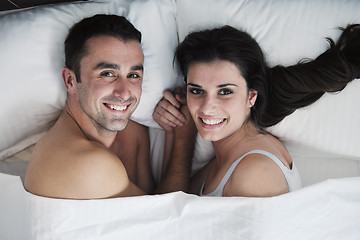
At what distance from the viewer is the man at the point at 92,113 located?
0.95 metres

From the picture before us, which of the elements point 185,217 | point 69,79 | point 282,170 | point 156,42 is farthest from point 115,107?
point 282,170

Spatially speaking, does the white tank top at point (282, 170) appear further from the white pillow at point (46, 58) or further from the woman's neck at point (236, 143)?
the white pillow at point (46, 58)

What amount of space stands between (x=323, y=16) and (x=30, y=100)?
1.05m

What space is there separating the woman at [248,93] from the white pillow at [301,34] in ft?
0.14

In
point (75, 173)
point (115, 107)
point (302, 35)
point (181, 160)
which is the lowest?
point (181, 160)

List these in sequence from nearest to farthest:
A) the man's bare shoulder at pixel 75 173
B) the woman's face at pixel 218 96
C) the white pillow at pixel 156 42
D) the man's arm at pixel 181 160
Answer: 1. the man's bare shoulder at pixel 75 173
2. the woman's face at pixel 218 96
3. the white pillow at pixel 156 42
4. the man's arm at pixel 181 160

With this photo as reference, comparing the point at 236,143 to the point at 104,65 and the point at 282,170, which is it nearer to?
the point at 282,170

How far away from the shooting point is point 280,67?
114 cm

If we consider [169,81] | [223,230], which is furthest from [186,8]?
[223,230]

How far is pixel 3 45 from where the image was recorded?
108 centimetres

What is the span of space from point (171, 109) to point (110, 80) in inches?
11.6

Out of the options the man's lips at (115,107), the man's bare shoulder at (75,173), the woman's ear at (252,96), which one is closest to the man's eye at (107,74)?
the man's lips at (115,107)

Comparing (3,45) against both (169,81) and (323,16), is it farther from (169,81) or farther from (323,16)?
(323,16)

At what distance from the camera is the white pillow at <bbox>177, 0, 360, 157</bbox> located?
43.1 inches
